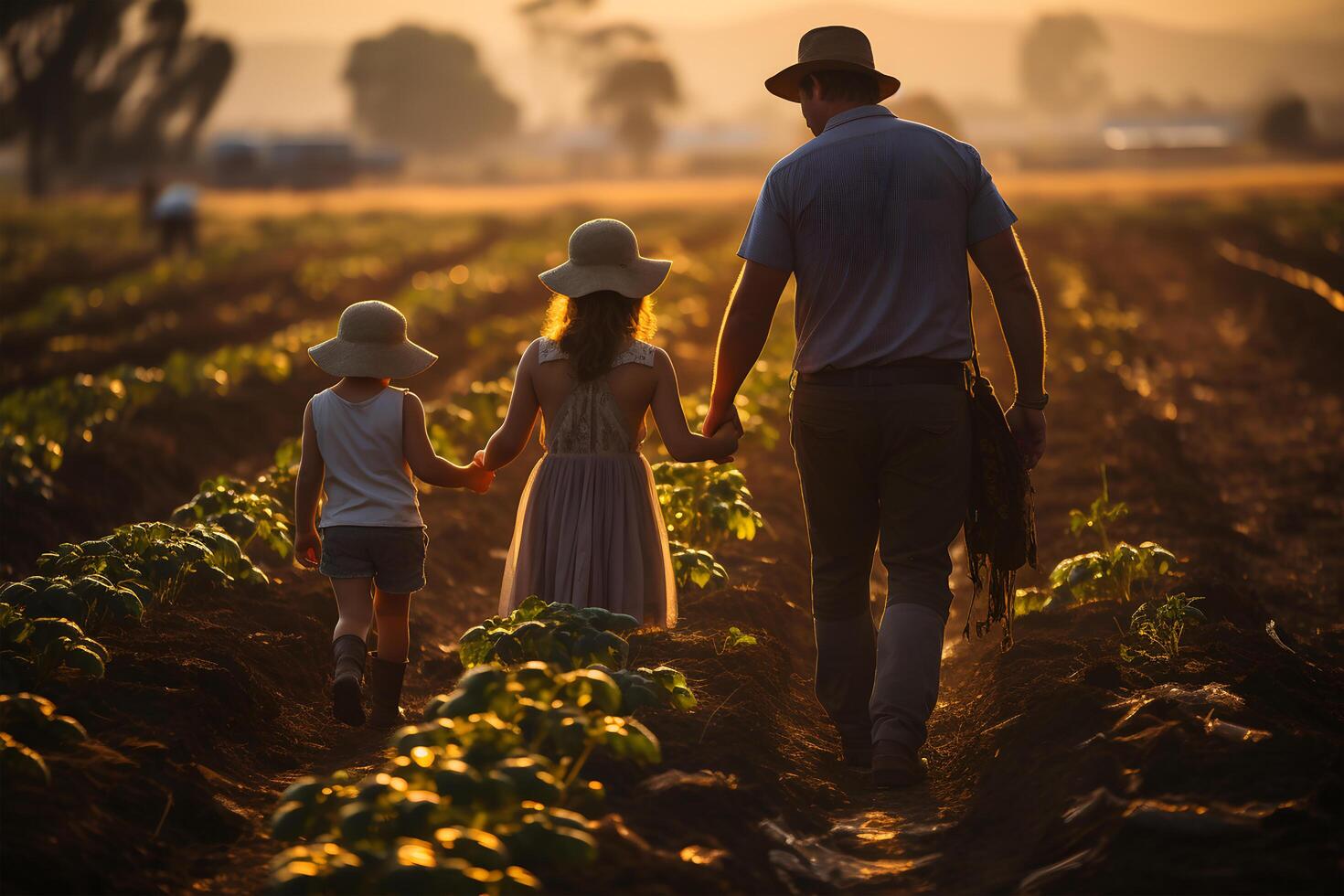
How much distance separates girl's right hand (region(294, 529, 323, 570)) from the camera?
544 cm

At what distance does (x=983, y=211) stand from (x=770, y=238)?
0.71 meters

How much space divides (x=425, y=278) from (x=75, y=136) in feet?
147

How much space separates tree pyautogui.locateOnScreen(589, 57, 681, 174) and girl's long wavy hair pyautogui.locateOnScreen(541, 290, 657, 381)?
9854 cm

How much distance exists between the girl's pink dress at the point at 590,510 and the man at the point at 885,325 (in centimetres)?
47

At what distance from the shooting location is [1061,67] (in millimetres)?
197125

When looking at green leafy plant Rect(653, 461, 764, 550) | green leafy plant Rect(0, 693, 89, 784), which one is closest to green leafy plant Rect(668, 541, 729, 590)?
green leafy plant Rect(653, 461, 764, 550)

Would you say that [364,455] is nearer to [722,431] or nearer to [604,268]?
[604,268]

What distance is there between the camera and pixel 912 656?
16.2ft

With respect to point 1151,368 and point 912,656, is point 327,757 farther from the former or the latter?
point 1151,368

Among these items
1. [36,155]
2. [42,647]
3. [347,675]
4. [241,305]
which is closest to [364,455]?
[347,675]

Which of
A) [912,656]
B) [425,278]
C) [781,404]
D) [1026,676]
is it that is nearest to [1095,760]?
[912,656]

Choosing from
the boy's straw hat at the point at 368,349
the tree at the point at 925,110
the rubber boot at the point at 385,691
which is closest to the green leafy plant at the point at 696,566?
the rubber boot at the point at 385,691

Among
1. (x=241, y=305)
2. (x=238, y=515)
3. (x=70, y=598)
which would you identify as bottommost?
(x=70, y=598)

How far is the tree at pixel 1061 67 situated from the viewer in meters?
197
